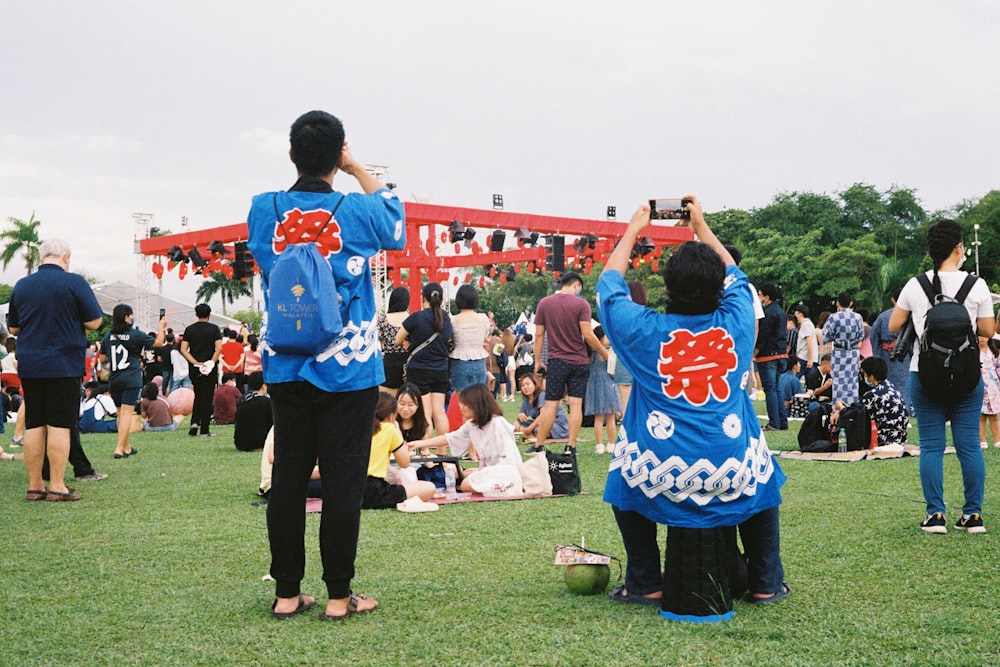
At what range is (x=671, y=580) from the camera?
3.41 m

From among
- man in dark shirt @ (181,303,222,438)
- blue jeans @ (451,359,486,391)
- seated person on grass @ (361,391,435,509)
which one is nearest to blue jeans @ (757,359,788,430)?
blue jeans @ (451,359,486,391)

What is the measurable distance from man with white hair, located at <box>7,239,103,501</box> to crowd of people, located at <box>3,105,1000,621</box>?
0.04ft

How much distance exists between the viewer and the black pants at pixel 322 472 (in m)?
3.45

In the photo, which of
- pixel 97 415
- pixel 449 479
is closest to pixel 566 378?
pixel 449 479

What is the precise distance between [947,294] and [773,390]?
6.10 meters

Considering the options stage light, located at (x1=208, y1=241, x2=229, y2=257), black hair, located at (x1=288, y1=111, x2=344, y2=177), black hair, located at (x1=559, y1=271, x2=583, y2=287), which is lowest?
black hair, located at (x1=559, y1=271, x2=583, y2=287)

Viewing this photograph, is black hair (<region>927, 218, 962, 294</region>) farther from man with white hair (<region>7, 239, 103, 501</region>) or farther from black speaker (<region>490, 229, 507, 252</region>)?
black speaker (<region>490, 229, 507, 252</region>)

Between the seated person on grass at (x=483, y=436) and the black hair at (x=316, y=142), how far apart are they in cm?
350

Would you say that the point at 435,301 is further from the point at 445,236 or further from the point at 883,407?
the point at 445,236

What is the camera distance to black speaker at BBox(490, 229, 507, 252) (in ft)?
76.7

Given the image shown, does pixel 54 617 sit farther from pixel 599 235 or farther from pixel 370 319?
pixel 599 235

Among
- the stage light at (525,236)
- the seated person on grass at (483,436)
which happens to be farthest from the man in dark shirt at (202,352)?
the stage light at (525,236)

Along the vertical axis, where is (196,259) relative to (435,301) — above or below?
above

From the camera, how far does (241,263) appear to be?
22.8 m
